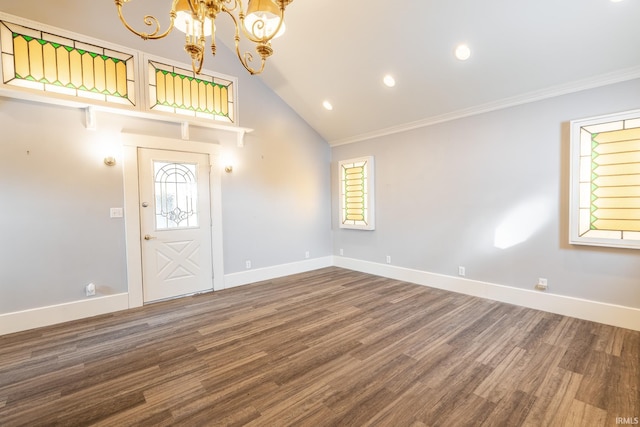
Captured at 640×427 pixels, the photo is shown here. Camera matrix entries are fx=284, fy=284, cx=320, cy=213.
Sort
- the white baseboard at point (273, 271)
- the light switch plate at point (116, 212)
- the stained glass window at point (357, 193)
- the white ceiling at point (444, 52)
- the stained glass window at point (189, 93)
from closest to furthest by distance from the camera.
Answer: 1. the white ceiling at point (444, 52)
2. the light switch plate at point (116, 212)
3. the stained glass window at point (189, 93)
4. the white baseboard at point (273, 271)
5. the stained glass window at point (357, 193)

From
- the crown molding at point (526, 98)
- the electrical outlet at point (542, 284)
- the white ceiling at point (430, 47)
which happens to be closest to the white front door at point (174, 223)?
the white ceiling at point (430, 47)

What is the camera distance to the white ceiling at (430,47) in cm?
278

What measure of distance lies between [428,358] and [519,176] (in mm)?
2652

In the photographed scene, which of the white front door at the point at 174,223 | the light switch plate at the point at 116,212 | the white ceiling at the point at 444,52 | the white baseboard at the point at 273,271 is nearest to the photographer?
the white ceiling at the point at 444,52

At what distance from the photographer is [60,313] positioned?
11.3 ft

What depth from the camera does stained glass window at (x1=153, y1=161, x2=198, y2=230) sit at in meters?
4.13

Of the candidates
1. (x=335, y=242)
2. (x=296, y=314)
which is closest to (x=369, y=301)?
(x=296, y=314)

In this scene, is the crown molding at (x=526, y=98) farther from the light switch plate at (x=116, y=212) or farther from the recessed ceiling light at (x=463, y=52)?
the light switch plate at (x=116, y=212)

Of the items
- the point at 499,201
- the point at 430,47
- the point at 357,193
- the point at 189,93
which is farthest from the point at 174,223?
the point at 499,201

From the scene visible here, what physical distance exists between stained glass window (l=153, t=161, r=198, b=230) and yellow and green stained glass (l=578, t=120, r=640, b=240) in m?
5.07

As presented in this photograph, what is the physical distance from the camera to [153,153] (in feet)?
13.3

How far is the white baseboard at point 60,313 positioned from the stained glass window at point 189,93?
8.91 ft

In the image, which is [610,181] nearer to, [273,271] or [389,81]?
[389,81]

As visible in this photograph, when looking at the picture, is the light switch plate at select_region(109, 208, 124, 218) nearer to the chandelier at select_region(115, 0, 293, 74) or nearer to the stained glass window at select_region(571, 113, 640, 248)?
the chandelier at select_region(115, 0, 293, 74)
